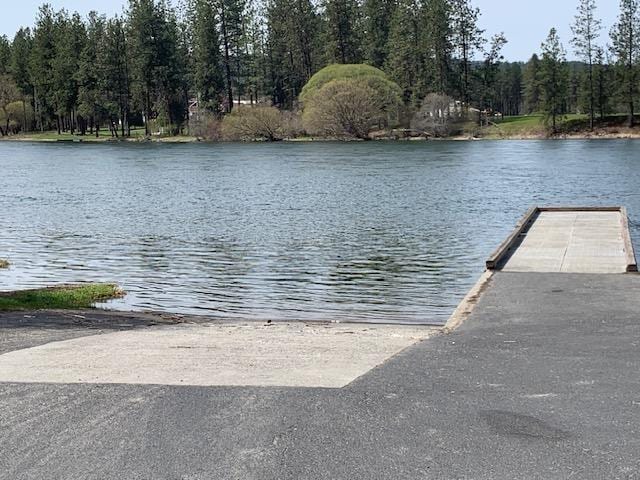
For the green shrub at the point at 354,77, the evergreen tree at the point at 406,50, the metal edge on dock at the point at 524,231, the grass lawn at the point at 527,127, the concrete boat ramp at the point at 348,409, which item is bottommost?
the metal edge on dock at the point at 524,231

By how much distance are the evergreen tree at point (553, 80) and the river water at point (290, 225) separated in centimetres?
3116

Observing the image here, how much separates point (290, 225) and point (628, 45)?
80.9 m

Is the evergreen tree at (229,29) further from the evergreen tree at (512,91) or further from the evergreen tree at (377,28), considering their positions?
the evergreen tree at (512,91)

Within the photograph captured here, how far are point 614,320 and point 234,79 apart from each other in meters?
124

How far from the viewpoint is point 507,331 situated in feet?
37.8

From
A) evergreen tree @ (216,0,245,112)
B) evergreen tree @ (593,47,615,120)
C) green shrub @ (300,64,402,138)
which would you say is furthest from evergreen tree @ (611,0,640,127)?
evergreen tree @ (216,0,245,112)

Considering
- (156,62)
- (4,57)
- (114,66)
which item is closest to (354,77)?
(156,62)

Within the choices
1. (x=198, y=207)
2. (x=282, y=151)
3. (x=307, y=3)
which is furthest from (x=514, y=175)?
(x=307, y=3)

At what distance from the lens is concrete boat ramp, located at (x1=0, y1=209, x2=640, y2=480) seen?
623 centimetres

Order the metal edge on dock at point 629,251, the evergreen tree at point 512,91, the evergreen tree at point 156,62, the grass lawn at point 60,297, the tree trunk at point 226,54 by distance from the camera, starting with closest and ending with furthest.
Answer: the grass lawn at point 60,297
the metal edge on dock at point 629,251
the evergreen tree at point 156,62
the tree trunk at point 226,54
the evergreen tree at point 512,91

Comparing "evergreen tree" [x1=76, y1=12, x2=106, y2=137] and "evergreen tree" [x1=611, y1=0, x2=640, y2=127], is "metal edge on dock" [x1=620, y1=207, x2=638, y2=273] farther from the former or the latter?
"evergreen tree" [x1=76, y1=12, x2=106, y2=137]

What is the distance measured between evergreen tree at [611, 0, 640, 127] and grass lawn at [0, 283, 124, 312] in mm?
89927

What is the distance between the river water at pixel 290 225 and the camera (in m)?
19.0

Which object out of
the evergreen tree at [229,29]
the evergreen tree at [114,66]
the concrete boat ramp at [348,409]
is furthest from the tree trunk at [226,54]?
the concrete boat ramp at [348,409]
